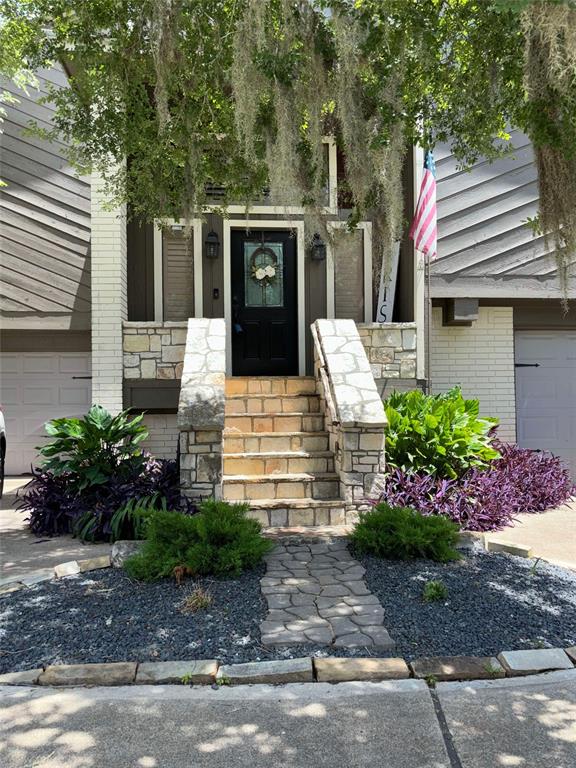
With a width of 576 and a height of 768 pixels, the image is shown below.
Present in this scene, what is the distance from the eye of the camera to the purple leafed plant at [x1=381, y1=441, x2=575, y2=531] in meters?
5.41

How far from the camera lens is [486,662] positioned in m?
2.88

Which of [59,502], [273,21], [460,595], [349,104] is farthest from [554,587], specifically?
[273,21]

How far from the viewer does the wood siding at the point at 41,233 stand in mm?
8125

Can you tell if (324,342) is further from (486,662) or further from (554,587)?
(486,662)

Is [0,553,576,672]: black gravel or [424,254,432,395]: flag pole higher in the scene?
[424,254,432,395]: flag pole

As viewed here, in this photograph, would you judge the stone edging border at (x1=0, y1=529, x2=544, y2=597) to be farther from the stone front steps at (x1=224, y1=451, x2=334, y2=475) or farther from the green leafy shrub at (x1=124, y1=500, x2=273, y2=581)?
the stone front steps at (x1=224, y1=451, x2=334, y2=475)

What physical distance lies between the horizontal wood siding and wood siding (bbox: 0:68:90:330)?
3.66ft

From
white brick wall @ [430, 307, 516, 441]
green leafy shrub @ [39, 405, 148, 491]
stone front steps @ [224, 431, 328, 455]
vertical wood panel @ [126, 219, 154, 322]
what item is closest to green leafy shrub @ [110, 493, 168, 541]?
green leafy shrub @ [39, 405, 148, 491]

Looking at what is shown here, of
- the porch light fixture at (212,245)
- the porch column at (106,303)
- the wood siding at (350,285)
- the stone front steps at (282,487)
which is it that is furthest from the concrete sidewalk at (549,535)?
the porch light fixture at (212,245)

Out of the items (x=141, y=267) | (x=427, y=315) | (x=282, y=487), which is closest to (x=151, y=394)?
(x=141, y=267)

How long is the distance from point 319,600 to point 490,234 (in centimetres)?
664

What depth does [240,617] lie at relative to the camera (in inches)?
131

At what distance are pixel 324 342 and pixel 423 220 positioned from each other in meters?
1.97

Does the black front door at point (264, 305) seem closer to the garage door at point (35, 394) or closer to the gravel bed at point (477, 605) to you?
the garage door at point (35, 394)
